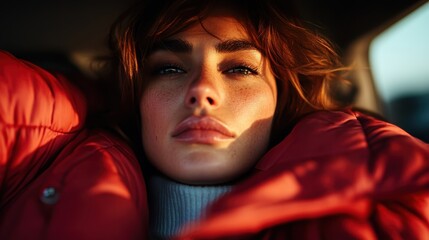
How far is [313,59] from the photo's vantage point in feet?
4.09

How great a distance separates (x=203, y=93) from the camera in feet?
3.16

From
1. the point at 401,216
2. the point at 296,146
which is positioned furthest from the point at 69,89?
the point at 401,216

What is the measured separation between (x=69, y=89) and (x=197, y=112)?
368 millimetres

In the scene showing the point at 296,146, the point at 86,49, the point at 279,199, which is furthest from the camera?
the point at 86,49

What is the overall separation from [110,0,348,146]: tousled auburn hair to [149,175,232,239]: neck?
0.28 meters

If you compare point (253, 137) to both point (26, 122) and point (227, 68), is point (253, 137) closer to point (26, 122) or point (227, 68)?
point (227, 68)

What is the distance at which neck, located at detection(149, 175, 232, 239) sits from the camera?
3.34ft

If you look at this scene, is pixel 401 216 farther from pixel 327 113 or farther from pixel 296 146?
pixel 327 113

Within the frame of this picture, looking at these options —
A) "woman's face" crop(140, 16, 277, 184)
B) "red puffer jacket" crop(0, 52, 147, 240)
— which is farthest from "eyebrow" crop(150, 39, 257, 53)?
"red puffer jacket" crop(0, 52, 147, 240)

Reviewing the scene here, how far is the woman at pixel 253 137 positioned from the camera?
2.33ft

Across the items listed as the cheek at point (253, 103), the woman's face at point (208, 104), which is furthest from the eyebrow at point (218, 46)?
the cheek at point (253, 103)

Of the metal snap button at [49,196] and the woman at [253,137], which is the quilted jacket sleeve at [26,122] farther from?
the woman at [253,137]

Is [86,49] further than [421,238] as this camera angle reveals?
Yes

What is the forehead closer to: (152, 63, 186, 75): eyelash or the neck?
(152, 63, 186, 75): eyelash
